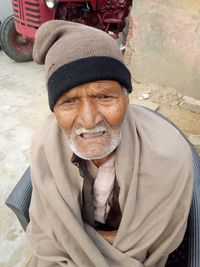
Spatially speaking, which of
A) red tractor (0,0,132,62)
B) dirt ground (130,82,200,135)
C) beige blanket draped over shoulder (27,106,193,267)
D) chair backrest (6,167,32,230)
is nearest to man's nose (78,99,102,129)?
beige blanket draped over shoulder (27,106,193,267)

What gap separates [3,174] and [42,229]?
1661 mm

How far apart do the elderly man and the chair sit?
7 cm

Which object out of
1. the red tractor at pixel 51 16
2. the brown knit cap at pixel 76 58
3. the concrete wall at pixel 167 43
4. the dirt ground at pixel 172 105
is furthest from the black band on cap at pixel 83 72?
the red tractor at pixel 51 16

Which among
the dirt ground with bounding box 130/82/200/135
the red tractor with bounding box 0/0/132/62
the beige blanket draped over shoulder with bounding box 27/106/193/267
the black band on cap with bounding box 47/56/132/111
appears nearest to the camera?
the black band on cap with bounding box 47/56/132/111

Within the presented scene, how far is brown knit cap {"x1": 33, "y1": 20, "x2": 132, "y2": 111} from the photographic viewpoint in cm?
114

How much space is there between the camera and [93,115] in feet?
3.89

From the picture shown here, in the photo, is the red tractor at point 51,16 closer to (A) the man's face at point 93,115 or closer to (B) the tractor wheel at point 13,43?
(B) the tractor wheel at point 13,43

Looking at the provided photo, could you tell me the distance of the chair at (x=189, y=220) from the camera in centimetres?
138

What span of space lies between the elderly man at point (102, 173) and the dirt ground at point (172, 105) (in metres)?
2.11

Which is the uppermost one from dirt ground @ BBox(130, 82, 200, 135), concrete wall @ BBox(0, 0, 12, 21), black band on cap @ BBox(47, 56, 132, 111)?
black band on cap @ BBox(47, 56, 132, 111)

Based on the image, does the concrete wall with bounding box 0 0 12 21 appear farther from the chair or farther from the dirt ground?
the chair

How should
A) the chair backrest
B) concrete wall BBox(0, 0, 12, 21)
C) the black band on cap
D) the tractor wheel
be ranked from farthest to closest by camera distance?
1. concrete wall BBox(0, 0, 12, 21)
2. the tractor wheel
3. the chair backrest
4. the black band on cap

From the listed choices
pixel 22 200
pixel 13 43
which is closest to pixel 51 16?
pixel 13 43

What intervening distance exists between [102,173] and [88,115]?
387 mm
